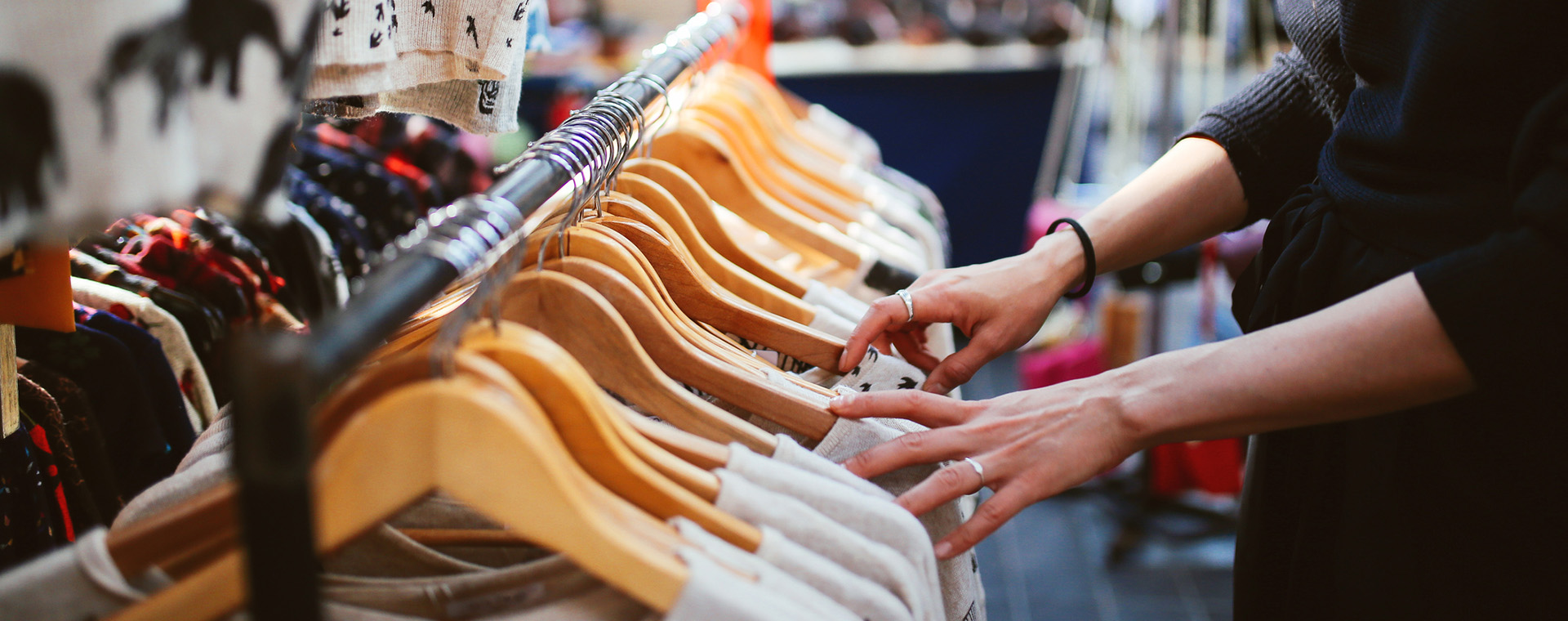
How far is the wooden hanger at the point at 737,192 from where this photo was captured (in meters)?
1.21

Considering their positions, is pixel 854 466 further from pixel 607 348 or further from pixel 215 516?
pixel 215 516

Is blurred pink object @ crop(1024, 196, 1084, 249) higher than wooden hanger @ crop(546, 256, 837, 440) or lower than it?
higher

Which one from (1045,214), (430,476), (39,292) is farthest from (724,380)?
(1045,214)

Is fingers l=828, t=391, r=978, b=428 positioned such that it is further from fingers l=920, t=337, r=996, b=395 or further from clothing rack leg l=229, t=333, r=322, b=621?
clothing rack leg l=229, t=333, r=322, b=621

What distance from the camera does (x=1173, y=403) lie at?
28.5 inches

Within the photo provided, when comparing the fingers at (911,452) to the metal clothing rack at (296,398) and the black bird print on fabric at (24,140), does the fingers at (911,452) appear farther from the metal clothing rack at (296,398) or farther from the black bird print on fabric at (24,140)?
the black bird print on fabric at (24,140)

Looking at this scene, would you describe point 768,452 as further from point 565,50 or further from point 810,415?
point 565,50

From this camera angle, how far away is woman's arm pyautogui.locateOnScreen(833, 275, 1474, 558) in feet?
2.18

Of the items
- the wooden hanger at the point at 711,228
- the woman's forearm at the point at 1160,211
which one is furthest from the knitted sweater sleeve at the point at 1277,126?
the wooden hanger at the point at 711,228

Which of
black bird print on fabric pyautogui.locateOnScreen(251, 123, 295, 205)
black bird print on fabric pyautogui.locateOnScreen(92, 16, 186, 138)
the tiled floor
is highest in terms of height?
black bird print on fabric pyautogui.locateOnScreen(92, 16, 186, 138)

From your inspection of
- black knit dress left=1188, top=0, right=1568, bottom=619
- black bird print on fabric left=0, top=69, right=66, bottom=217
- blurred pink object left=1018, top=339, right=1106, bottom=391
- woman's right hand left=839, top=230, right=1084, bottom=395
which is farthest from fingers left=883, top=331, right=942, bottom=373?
blurred pink object left=1018, top=339, right=1106, bottom=391

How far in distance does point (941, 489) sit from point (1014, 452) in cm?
7

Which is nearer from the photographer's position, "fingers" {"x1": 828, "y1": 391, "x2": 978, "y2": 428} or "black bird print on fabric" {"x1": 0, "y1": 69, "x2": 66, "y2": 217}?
"black bird print on fabric" {"x1": 0, "y1": 69, "x2": 66, "y2": 217}

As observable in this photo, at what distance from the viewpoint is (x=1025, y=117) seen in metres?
3.65
